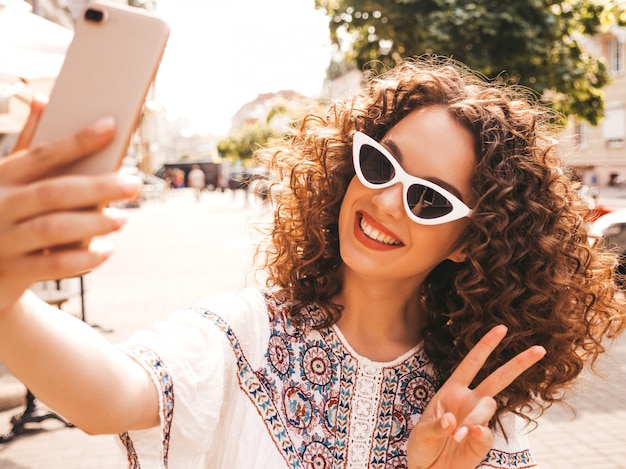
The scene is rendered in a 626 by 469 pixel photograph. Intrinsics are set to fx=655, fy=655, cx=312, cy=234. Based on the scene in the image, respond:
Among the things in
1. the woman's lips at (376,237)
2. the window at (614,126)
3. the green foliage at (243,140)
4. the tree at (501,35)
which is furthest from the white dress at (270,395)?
the green foliage at (243,140)

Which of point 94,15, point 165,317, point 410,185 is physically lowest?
point 165,317

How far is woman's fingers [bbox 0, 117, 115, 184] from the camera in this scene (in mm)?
711

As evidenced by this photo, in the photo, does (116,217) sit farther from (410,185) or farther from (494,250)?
(494,250)

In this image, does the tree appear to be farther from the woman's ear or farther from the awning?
the woman's ear

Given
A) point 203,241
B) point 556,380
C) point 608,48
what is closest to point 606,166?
point 608,48

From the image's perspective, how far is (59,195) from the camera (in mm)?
699

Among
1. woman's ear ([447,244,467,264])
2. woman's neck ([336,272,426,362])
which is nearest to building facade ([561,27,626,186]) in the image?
woman's ear ([447,244,467,264])

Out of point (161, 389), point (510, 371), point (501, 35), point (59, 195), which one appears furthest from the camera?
point (501, 35)

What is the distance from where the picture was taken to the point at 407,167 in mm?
1659

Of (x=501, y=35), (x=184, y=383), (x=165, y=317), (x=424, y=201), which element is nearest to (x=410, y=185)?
(x=424, y=201)

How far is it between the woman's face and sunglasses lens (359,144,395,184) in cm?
3

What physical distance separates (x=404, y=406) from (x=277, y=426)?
1.18 ft

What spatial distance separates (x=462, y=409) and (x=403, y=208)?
0.49 metres

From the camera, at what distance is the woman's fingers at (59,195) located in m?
0.70
